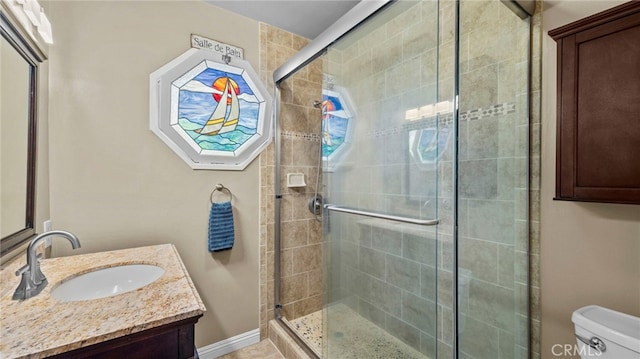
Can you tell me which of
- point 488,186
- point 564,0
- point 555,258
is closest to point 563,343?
point 555,258

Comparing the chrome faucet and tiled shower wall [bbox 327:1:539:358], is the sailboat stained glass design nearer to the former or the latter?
tiled shower wall [bbox 327:1:539:358]

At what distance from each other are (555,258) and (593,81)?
769 mm

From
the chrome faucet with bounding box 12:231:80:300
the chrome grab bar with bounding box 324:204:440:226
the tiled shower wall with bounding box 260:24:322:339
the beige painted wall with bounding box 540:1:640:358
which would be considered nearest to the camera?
the chrome faucet with bounding box 12:231:80:300

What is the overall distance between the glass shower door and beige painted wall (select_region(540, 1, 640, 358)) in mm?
461

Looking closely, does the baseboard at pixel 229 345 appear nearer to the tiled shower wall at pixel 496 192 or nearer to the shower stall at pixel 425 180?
the shower stall at pixel 425 180

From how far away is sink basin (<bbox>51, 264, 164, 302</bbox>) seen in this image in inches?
43.6

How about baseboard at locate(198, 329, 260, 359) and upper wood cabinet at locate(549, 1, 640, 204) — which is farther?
baseboard at locate(198, 329, 260, 359)

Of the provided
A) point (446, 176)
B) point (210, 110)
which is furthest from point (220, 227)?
point (446, 176)

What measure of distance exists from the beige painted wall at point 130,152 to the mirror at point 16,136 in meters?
0.26

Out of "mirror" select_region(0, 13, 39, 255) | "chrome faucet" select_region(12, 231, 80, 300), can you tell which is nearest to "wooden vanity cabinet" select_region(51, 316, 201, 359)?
"chrome faucet" select_region(12, 231, 80, 300)

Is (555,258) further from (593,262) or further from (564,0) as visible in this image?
(564,0)

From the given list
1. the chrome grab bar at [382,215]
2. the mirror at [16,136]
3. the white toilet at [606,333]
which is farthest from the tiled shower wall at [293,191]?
the white toilet at [606,333]

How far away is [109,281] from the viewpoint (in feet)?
4.05

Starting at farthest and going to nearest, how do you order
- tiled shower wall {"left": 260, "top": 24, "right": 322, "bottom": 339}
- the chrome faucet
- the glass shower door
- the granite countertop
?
tiled shower wall {"left": 260, "top": 24, "right": 322, "bottom": 339}
the glass shower door
the chrome faucet
the granite countertop
